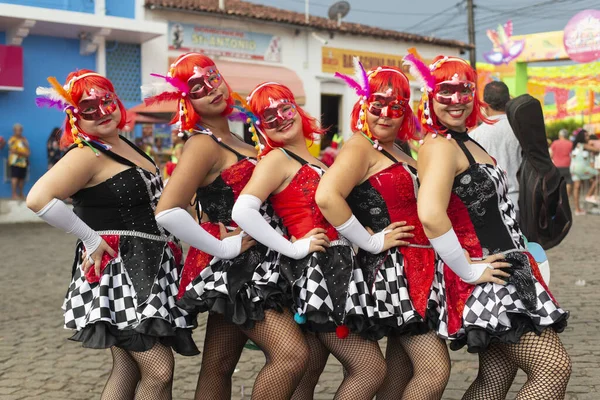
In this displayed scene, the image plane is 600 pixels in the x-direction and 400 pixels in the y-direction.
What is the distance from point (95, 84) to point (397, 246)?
1.58 metres

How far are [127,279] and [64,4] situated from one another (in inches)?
668

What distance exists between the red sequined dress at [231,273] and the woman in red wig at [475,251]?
29.5 inches

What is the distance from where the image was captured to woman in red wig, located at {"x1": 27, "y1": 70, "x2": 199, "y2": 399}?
11.5ft

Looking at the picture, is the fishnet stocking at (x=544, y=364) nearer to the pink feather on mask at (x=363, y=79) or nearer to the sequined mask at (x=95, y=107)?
the pink feather on mask at (x=363, y=79)

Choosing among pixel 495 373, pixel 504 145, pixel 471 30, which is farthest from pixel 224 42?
pixel 495 373

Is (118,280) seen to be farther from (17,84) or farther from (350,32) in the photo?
(350,32)

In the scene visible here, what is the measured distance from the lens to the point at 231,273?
357 cm

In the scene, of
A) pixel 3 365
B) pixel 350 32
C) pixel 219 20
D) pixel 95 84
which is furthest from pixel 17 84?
pixel 95 84

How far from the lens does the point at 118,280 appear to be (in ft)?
11.9

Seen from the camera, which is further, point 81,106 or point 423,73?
point 81,106

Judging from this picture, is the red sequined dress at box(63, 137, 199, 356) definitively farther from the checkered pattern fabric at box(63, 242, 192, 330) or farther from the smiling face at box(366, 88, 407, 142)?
the smiling face at box(366, 88, 407, 142)

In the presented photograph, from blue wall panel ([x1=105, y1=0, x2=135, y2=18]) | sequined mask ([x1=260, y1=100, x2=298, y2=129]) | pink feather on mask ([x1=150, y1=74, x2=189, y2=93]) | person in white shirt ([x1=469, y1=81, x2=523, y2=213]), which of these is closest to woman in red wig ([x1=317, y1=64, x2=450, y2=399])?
sequined mask ([x1=260, y1=100, x2=298, y2=129])

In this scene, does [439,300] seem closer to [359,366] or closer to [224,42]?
[359,366]

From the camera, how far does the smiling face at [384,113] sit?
359cm
